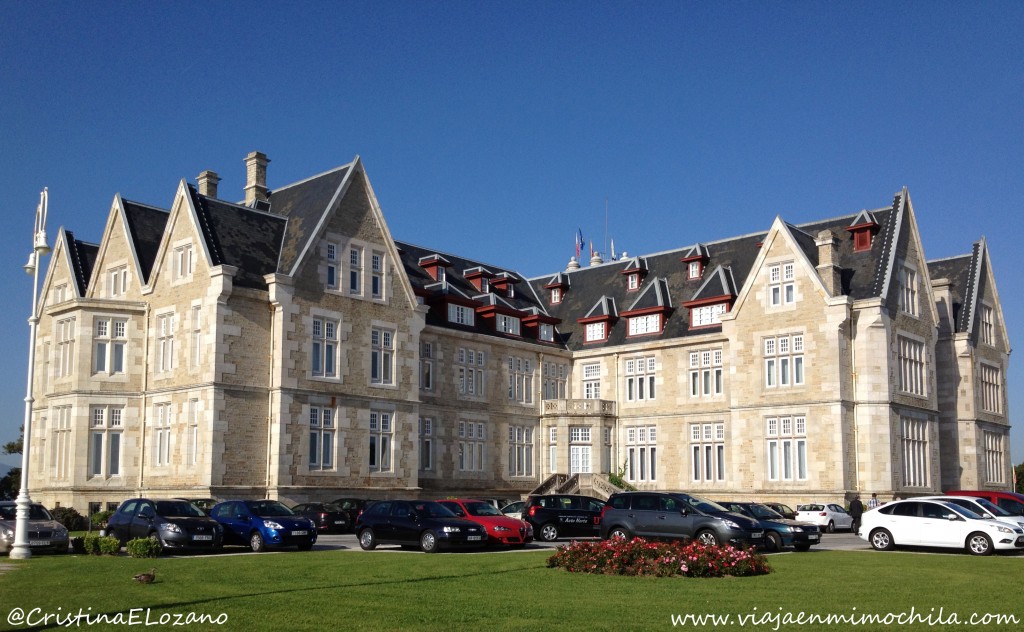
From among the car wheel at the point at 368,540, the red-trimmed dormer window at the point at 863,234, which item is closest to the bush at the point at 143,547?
the car wheel at the point at 368,540

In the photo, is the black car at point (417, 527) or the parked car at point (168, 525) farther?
the black car at point (417, 527)

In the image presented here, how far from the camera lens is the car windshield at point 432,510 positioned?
29641mm

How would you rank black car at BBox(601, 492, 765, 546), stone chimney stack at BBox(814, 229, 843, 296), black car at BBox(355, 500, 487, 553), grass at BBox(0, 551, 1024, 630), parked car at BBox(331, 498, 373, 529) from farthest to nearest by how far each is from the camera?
1. stone chimney stack at BBox(814, 229, 843, 296)
2. parked car at BBox(331, 498, 373, 529)
3. black car at BBox(355, 500, 487, 553)
4. black car at BBox(601, 492, 765, 546)
5. grass at BBox(0, 551, 1024, 630)

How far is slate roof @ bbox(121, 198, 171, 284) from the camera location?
47.1 m

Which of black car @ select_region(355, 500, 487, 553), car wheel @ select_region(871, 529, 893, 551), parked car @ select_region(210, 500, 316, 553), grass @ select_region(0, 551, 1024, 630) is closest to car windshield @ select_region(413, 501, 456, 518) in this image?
black car @ select_region(355, 500, 487, 553)

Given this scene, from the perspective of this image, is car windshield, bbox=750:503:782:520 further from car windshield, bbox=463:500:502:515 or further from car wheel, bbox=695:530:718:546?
car windshield, bbox=463:500:502:515

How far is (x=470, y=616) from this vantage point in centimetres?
1512

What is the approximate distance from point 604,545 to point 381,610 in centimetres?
767

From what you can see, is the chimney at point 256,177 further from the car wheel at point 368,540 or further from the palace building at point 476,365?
the car wheel at point 368,540

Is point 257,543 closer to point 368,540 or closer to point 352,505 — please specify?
point 368,540

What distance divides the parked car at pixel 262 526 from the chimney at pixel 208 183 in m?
25.9

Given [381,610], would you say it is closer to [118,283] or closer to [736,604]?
[736,604]

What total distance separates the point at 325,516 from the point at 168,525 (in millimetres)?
11204

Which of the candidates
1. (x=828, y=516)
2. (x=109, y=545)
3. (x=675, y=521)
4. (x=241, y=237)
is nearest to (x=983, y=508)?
(x=675, y=521)
